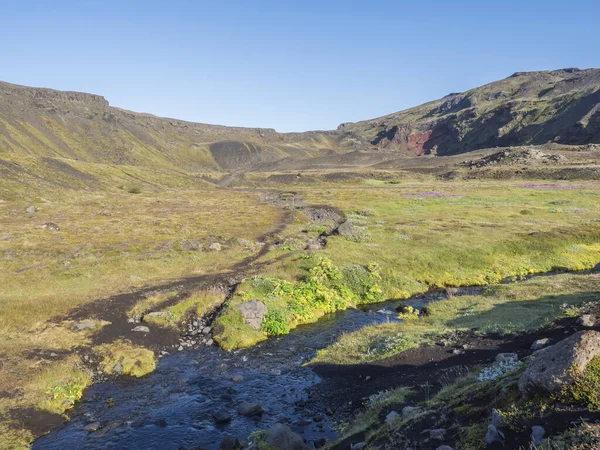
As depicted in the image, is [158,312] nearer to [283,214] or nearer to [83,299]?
[83,299]

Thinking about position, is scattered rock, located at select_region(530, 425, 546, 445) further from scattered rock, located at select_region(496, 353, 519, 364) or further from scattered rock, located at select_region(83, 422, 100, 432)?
scattered rock, located at select_region(83, 422, 100, 432)

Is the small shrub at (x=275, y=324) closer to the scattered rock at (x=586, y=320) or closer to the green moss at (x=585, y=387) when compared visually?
the scattered rock at (x=586, y=320)

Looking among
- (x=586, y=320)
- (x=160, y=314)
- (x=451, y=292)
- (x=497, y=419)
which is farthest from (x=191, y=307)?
(x=586, y=320)

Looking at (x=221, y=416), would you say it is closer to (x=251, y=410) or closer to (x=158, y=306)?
(x=251, y=410)

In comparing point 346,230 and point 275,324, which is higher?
point 346,230

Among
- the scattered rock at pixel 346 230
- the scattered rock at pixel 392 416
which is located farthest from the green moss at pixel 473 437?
the scattered rock at pixel 346 230

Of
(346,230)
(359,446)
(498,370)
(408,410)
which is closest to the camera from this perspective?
(359,446)
